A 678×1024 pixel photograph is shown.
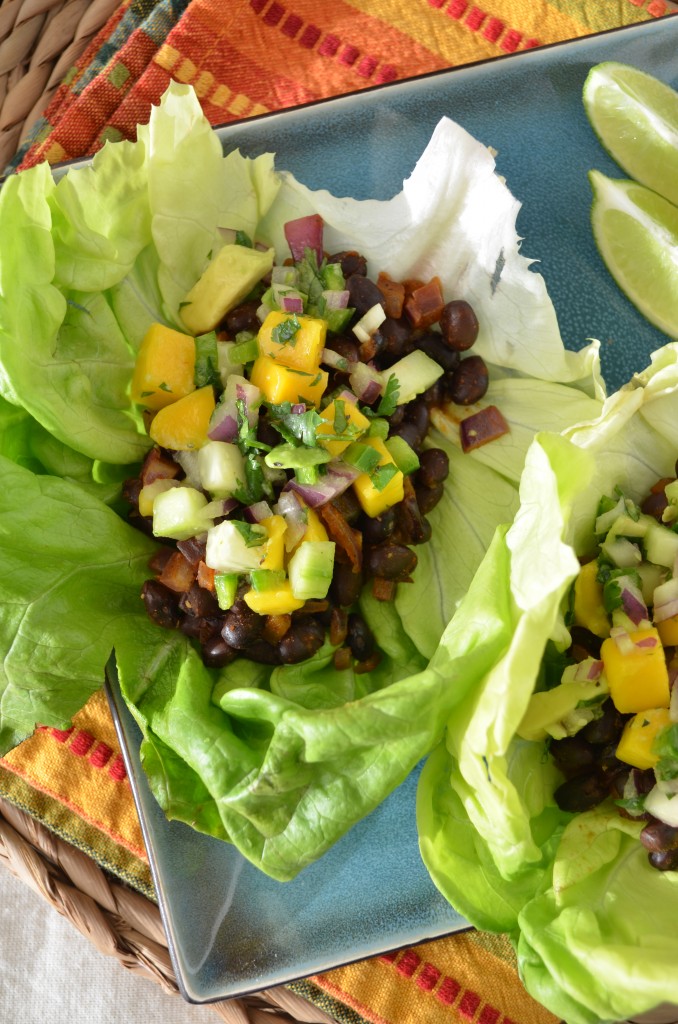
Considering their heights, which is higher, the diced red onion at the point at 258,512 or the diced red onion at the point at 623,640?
the diced red onion at the point at 258,512

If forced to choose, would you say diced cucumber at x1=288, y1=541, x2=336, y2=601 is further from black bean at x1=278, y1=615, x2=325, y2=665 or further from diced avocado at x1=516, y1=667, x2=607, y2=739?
diced avocado at x1=516, y1=667, x2=607, y2=739

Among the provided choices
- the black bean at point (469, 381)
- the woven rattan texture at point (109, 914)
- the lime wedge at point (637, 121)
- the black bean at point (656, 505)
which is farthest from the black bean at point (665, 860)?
the lime wedge at point (637, 121)

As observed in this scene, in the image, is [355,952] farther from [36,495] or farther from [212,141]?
[212,141]

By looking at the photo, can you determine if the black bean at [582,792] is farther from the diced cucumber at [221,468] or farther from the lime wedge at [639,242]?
the lime wedge at [639,242]

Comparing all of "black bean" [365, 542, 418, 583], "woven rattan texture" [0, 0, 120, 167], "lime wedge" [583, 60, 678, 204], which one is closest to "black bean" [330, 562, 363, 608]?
"black bean" [365, 542, 418, 583]

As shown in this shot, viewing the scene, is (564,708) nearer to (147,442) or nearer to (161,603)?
(161,603)

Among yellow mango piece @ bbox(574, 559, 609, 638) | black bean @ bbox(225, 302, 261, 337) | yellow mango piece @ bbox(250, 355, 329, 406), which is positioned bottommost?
yellow mango piece @ bbox(574, 559, 609, 638)
